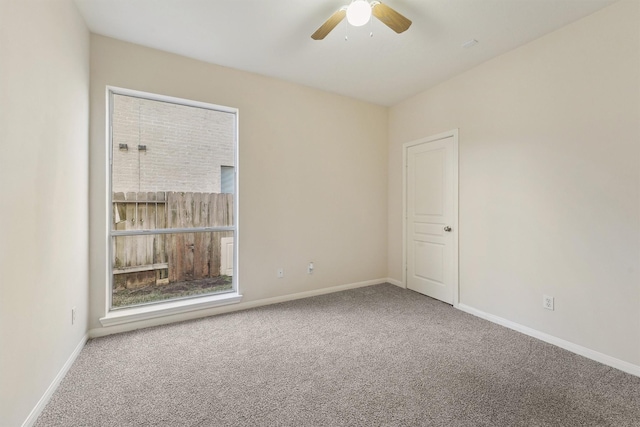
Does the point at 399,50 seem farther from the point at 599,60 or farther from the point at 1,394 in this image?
the point at 1,394

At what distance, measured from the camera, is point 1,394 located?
1295 mm

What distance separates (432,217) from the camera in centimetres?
382

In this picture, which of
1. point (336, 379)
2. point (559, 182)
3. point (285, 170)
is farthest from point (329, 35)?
point (336, 379)

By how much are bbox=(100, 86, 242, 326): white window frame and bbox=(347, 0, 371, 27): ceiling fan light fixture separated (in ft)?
6.05

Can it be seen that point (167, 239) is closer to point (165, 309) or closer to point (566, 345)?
point (165, 309)

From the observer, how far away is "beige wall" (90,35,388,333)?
8.80 ft

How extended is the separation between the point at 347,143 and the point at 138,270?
122 inches

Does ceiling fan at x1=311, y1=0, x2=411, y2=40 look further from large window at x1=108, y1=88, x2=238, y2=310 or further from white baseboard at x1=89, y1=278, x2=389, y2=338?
white baseboard at x1=89, y1=278, x2=389, y2=338

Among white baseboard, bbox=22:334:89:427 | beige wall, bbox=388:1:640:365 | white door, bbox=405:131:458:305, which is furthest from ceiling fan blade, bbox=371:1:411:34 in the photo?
white baseboard, bbox=22:334:89:427

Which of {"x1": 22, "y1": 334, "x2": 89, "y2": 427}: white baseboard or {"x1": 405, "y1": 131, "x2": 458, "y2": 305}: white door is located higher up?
{"x1": 405, "y1": 131, "x2": 458, "y2": 305}: white door

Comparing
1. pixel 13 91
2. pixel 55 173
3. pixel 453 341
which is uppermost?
pixel 13 91

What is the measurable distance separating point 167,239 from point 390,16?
9.99 ft

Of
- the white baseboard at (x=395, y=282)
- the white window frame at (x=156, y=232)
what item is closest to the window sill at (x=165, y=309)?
the white window frame at (x=156, y=232)

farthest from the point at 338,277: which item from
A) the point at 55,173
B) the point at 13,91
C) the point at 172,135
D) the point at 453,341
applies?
the point at 13,91
